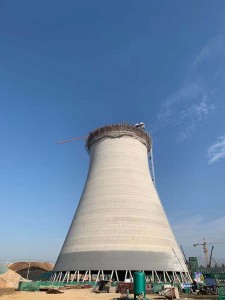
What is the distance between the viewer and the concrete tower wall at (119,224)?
25.6m

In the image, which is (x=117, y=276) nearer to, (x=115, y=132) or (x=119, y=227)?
(x=119, y=227)

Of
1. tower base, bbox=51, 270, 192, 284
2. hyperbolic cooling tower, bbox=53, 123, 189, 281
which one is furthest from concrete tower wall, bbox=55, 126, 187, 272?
tower base, bbox=51, 270, 192, 284

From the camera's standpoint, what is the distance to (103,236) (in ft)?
87.0

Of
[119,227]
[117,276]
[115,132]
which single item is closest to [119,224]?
[119,227]

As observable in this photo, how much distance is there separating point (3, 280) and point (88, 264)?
10126 millimetres

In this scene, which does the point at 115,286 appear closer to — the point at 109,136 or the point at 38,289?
the point at 38,289

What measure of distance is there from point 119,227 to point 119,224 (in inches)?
11.9

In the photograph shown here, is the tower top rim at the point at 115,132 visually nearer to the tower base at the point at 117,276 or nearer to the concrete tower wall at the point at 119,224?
the concrete tower wall at the point at 119,224

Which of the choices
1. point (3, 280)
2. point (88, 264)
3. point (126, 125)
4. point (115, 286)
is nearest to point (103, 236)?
point (88, 264)

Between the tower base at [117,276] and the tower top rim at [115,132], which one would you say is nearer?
the tower base at [117,276]

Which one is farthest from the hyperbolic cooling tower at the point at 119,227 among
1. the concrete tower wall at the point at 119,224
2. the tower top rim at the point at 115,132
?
the tower top rim at the point at 115,132

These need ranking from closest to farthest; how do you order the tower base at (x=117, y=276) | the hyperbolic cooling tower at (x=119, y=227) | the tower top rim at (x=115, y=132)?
the tower base at (x=117, y=276), the hyperbolic cooling tower at (x=119, y=227), the tower top rim at (x=115, y=132)

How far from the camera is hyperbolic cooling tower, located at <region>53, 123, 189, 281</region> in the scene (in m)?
25.5

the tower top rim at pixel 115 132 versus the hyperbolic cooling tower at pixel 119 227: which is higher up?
the tower top rim at pixel 115 132
